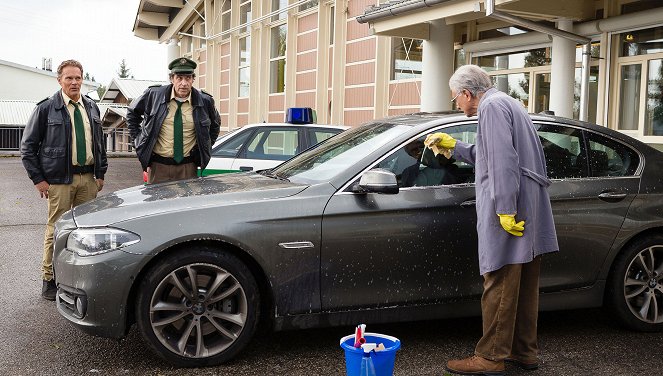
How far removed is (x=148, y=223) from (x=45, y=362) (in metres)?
1.09

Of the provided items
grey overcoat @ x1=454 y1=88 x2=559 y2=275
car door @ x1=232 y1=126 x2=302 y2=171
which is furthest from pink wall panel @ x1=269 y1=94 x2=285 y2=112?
grey overcoat @ x1=454 y1=88 x2=559 y2=275

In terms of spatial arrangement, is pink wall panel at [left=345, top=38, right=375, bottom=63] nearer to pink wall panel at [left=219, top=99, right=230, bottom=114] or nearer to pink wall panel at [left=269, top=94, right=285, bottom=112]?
pink wall panel at [left=269, top=94, right=285, bottom=112]

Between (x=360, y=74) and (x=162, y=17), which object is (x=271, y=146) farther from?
(x=162, y=17)

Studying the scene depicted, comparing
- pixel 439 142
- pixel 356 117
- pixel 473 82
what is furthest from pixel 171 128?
pixel 356 117

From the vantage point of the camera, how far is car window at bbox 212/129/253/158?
9.60 metres

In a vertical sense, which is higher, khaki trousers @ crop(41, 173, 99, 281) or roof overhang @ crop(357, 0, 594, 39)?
roof overhang @ crop(357, 0, 594, 39)

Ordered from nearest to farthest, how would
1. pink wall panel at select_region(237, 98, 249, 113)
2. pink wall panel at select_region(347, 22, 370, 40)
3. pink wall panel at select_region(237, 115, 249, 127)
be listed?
1. pink wall panel at select_region(347, 22, 370, 40)
2. pink wall panel at select_region(237, 98, 249, 113)
3. pink wall panel at select_region(237, 115, 249, 127)

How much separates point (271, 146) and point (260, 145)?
149 mm

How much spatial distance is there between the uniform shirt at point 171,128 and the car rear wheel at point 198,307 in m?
2.20

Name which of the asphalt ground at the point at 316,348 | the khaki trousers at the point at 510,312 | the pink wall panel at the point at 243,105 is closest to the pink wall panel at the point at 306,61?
the pink wall panel at the point at 243,105

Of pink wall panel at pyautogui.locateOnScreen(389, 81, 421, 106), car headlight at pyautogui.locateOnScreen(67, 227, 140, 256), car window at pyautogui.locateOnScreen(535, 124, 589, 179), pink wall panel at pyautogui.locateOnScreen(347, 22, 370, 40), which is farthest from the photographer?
pink wall panel at pyautogui.locateOnScreen(347, 22, 370, 40)

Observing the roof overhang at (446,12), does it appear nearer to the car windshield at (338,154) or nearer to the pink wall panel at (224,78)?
the car windshield at (338,154)

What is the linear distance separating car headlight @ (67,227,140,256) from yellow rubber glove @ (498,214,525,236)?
6.58 feet

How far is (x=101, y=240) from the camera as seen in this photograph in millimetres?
4418
